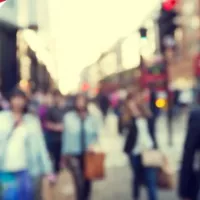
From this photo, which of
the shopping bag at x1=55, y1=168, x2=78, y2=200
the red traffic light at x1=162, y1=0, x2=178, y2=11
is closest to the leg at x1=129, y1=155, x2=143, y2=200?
the shopping bag at x1=55, y1=168, x2=78, y2=200

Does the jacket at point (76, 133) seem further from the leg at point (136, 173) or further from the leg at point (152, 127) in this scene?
the leg at point (152, 127)

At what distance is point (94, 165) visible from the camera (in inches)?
184

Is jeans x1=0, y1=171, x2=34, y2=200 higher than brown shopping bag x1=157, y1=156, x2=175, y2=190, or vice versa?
jeans x1=0, y1=171, x2=34, y2=200

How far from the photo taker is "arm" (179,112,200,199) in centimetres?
243

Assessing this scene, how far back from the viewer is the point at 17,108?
3.29 metres

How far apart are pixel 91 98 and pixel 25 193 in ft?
5.10

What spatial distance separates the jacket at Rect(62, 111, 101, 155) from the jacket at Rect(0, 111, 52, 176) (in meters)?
1.23

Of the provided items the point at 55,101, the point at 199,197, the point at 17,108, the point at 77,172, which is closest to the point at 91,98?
the point at 55,101

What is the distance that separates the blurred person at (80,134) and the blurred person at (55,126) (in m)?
0.09

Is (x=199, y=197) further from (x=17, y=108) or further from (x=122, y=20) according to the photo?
(x=122, y=20)

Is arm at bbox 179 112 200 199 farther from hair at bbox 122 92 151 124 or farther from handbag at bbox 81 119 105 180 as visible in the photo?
handbag at bbox 81 119 105 180

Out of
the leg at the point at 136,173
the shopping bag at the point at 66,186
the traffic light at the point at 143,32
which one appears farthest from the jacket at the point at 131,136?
the traffic light at the point at 143,32

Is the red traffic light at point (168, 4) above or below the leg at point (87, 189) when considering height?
above

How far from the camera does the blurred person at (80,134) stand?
469 cm
